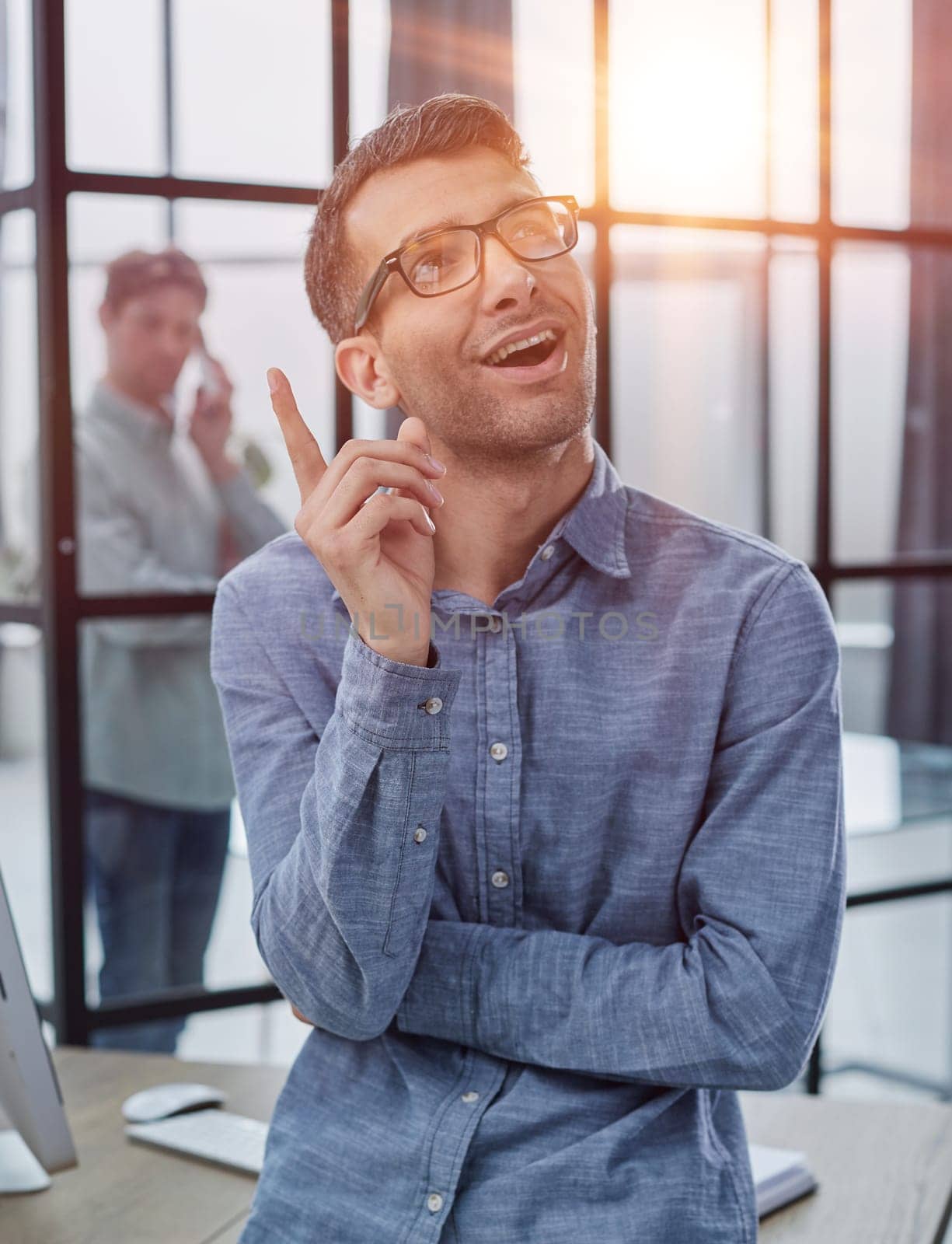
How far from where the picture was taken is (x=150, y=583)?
2.07 metres

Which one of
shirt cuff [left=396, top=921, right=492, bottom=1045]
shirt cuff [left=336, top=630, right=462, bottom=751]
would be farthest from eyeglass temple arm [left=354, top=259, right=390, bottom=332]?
shirt cuff [left=396, top=921, right=492, bottom=1045]

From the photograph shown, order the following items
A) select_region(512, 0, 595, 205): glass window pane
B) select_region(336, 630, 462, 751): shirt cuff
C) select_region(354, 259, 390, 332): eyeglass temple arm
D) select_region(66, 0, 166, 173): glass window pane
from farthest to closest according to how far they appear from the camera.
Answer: select_region(512, 0, 595, 205): glass window pane → select_region(66, 0, 166, 173): glass window pane → select_region(354, 259, 390, 332): eyeglass temple arm → select_region(336, 630, 462, 751): shirt cuff

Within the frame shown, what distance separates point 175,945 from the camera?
222 cm

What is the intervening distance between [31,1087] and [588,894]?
55cm

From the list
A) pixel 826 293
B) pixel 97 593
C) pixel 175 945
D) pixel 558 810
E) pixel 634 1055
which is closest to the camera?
pixel 634 1055

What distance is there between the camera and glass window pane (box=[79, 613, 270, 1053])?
82.0 inches

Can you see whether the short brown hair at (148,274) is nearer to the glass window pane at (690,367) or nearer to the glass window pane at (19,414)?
the glass window pane at (19,414)

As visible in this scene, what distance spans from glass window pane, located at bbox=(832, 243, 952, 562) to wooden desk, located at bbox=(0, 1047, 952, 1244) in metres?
1.46

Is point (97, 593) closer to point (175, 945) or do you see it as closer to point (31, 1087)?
point (175, 945)

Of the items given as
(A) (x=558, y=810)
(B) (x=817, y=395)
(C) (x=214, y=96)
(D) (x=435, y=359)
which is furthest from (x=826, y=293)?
(A) (x=558, y=810)

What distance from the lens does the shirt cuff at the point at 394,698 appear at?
1.06 meters

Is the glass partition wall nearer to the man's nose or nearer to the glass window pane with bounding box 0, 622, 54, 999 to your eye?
the glass window pane with bounding box 0, 622, 54, 999

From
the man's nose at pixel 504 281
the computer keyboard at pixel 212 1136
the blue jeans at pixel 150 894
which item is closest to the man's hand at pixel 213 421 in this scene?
the blue jeans at pixel 150 894

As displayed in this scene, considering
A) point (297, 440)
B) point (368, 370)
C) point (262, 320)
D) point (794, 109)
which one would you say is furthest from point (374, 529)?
point (794, 109)
